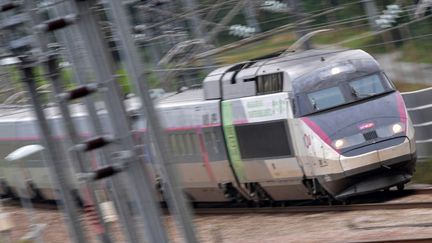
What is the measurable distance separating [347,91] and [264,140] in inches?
66.8

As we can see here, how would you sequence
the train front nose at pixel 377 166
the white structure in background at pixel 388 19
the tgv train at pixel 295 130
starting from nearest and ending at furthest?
the train front nose at pixel 377 166 < the tgv train at pixel 295 130 < the white structure in background at pixel 388 19

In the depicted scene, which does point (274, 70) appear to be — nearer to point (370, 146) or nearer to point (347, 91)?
point (347, 91)

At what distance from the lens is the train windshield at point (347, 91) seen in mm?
16656

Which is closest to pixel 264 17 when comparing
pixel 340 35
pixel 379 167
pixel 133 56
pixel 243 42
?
pixel 340 35

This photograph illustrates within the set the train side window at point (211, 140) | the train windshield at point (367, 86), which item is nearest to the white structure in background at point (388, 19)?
the train windshield at point (367, 86)

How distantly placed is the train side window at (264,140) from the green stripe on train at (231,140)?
0.12 metres

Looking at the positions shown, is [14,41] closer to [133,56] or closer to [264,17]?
[133,56]

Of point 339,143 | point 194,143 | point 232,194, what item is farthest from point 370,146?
point 194,143

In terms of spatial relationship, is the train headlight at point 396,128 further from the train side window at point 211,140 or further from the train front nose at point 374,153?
the train side window at point 211,140

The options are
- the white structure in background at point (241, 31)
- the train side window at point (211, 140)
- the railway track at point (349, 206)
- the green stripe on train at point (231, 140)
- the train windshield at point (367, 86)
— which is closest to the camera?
the railway track at point (349, 206)

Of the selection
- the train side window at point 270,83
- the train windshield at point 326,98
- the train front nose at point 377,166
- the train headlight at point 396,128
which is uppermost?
the train side window at point 270,83

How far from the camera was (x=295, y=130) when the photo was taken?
648 inches

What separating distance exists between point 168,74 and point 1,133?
342 inches

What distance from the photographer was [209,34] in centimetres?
1808
